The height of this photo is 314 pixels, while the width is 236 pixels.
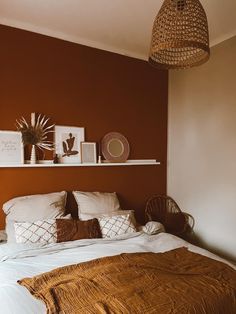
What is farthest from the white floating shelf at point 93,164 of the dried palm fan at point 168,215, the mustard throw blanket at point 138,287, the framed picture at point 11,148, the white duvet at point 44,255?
the mustard throw blanket at point 138,287

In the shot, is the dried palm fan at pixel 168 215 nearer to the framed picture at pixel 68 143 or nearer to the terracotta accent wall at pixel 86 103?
the terracotta accent wall at pixel 86 103

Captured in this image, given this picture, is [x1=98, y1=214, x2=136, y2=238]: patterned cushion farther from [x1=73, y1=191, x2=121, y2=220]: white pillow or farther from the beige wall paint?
the beige wall paint

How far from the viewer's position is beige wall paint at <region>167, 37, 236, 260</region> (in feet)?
8.91

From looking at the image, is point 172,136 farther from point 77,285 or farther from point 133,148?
point 77,285

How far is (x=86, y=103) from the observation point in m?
2.94

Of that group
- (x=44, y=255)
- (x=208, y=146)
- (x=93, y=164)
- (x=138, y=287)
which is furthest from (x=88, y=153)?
(x=138, y=287)

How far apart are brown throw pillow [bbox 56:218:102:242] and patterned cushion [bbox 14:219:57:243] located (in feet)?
0.19

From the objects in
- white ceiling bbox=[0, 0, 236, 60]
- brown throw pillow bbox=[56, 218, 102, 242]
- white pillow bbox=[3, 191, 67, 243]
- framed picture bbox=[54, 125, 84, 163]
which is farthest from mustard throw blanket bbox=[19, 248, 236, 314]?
white ceiling bbox=[0, 0, 236, 60]

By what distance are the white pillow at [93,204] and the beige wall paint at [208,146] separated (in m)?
1.02

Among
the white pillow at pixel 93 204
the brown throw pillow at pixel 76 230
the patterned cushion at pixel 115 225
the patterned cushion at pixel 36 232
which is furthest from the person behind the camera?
the white pillow at pixel 93 204

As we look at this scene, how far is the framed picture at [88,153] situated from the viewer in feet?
9.55

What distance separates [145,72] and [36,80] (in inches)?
55.3

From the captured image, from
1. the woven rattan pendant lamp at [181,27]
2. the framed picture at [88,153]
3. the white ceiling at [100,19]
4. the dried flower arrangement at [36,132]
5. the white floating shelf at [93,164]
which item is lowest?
the white floating shelf at [93,164]

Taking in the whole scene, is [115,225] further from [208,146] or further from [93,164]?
[208,146]
